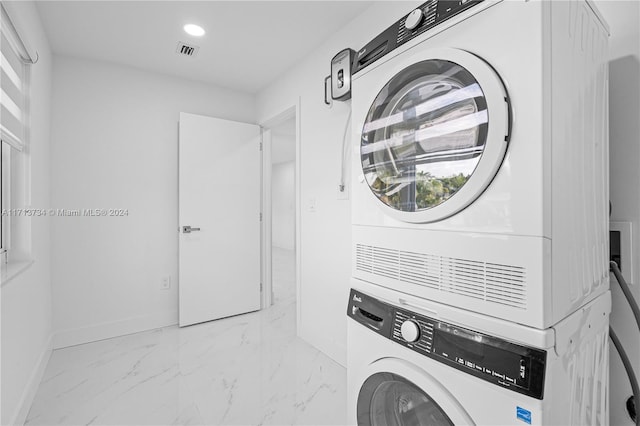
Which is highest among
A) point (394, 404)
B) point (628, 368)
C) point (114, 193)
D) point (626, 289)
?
point (114, 193)

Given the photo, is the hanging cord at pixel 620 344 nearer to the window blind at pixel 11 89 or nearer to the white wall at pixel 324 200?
the white wall at pixel 324 200

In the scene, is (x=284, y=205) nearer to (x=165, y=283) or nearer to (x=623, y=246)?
(x=165, y=283)

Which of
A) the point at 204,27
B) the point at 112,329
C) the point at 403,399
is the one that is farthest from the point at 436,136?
the point at 112,329

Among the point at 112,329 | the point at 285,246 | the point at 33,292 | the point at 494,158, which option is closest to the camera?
the point at 494,158

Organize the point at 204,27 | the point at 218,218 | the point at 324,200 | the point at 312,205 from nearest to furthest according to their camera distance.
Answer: the point at 204,27
the point at 324,200
the point at 312,205
the point at 218,218

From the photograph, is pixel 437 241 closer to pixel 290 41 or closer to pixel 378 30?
pixel 378 30

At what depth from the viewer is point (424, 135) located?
1021mm

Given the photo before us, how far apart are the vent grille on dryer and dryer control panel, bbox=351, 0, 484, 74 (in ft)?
2.40

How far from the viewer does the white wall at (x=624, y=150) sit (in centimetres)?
110

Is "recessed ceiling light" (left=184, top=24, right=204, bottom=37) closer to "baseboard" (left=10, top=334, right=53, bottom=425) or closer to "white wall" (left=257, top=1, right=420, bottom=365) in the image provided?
"white wall" (left=257, top=1, right=420, bottom=365)

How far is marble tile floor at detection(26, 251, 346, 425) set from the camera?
172 cm

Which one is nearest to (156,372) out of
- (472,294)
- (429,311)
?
(429,311)

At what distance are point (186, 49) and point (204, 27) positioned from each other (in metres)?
0.40

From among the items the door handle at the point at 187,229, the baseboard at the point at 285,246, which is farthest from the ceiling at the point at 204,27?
the baseboard at the point at 285,246
